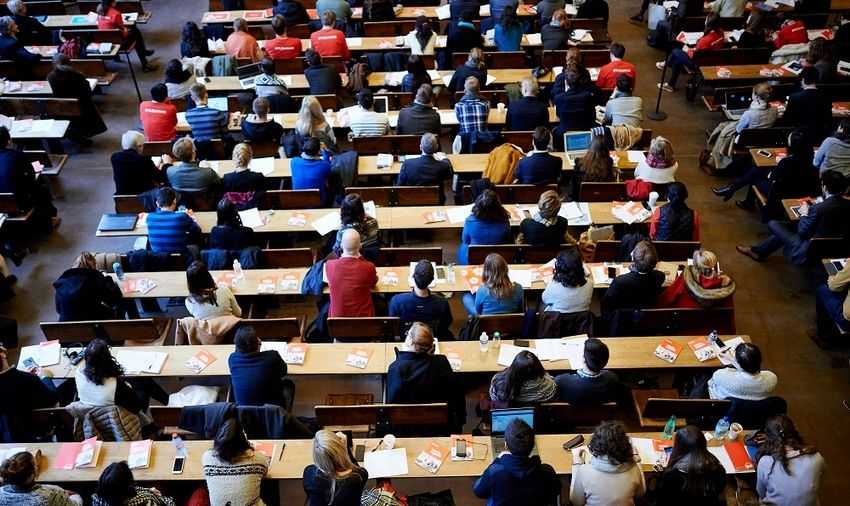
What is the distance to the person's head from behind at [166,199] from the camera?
8.50 m

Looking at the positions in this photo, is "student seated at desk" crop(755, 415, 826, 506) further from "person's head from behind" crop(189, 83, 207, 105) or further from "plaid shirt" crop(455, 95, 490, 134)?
"person's head from behind" crop(189, 83, 207, 105)

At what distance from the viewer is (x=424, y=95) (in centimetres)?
1039

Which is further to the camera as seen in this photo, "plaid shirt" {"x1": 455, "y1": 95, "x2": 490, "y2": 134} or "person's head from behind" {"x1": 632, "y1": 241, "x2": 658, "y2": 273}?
"plaid shirt" {"x1": 455, "y1": 95, "x2": 490, "y2": 134}

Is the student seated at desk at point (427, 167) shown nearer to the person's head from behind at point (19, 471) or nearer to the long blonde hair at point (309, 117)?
the long blonde hair at point (309, 117)

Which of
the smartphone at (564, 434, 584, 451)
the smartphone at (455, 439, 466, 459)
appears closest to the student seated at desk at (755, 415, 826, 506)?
the smartphone at (564, 434, 584, 451)

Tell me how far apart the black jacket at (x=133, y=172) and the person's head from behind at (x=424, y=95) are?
138 inches

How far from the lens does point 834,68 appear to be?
11586 millimetres

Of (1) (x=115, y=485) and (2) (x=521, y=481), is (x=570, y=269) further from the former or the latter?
(1) (x=115, y=485)

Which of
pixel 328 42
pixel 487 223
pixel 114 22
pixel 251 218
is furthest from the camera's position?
pixel 114 22

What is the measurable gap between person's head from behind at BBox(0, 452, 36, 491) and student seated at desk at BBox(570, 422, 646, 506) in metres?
3.85

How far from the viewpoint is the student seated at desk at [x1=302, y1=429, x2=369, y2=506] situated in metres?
5.40

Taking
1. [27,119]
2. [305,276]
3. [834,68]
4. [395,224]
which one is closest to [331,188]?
[395,224]

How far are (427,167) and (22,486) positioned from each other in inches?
218

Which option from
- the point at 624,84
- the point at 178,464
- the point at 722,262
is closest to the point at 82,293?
the point at 178,464
